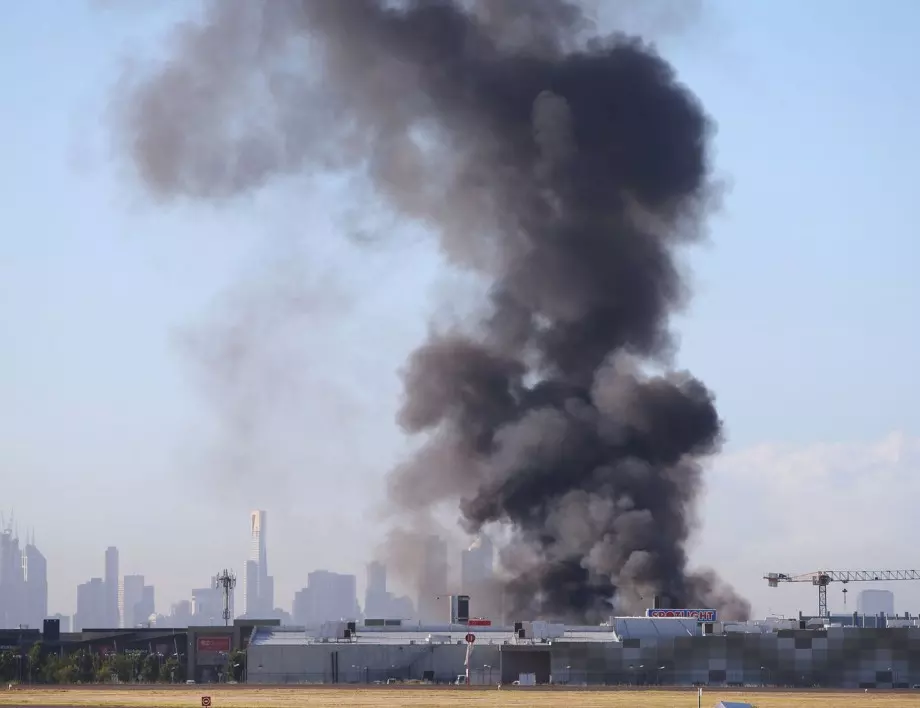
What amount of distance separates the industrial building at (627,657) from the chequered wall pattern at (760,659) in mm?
63

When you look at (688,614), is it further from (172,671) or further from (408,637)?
(172,671)

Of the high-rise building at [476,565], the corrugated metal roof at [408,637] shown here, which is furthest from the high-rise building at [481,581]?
the corrugated metal roof at [408,637]

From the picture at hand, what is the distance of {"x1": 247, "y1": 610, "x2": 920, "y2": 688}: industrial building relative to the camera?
102m

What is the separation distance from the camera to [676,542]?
14412 cm

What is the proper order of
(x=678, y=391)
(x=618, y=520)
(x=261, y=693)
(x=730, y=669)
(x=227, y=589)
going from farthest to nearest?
(x=227, y=589), (x=678, y=391), (x=618, y=520), (x=730, y=669), (x=261, y=693)

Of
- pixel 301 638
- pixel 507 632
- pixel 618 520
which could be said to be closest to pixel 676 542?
pixel 618 520

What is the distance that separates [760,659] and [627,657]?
841 centimetres

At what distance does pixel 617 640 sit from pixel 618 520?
31957 millimetres

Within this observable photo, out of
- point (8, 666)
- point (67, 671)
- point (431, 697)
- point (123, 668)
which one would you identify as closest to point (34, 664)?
point (8, 666)

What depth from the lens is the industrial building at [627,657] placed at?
10206 cm

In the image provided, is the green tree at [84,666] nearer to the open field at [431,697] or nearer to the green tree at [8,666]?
the green tree at [8,666]

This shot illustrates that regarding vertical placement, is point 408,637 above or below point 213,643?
above

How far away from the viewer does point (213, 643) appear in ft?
411

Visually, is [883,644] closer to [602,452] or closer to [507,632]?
[507,632]
